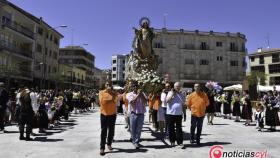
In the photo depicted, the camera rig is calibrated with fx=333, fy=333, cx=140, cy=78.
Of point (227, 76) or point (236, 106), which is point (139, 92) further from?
point (227, 76)

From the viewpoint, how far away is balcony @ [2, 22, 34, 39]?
4446cm

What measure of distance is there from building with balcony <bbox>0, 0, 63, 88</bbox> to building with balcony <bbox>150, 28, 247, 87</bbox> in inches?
884

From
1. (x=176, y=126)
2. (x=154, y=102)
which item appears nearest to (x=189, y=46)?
(x=154, y=102)

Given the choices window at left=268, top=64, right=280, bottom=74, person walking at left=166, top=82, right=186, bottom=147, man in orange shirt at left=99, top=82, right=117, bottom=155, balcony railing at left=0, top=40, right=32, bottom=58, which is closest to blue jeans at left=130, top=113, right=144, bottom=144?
man in orange shirt at left=99, top=82, right=117, bottom=155

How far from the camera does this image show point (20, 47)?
5131 cm

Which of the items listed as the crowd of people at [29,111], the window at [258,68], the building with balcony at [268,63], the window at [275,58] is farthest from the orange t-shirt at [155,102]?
the window at [258,68]

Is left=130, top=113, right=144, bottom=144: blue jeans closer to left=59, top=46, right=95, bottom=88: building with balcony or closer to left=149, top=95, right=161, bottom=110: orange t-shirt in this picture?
left=149, top=95, right=161, bottom=110: orange t-shirt

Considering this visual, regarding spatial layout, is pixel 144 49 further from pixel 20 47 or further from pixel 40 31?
pixel 40 31

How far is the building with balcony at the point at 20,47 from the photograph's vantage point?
1700 inches

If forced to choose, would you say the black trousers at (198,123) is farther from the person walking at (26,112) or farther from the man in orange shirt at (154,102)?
A: the person walking at (26,112)

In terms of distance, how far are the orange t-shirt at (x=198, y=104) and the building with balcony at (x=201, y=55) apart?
5592 centimetres

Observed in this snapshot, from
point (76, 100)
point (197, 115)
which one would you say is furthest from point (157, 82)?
point (76, 100)

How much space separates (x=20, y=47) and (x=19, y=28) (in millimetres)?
4139

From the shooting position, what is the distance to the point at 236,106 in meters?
19.3
